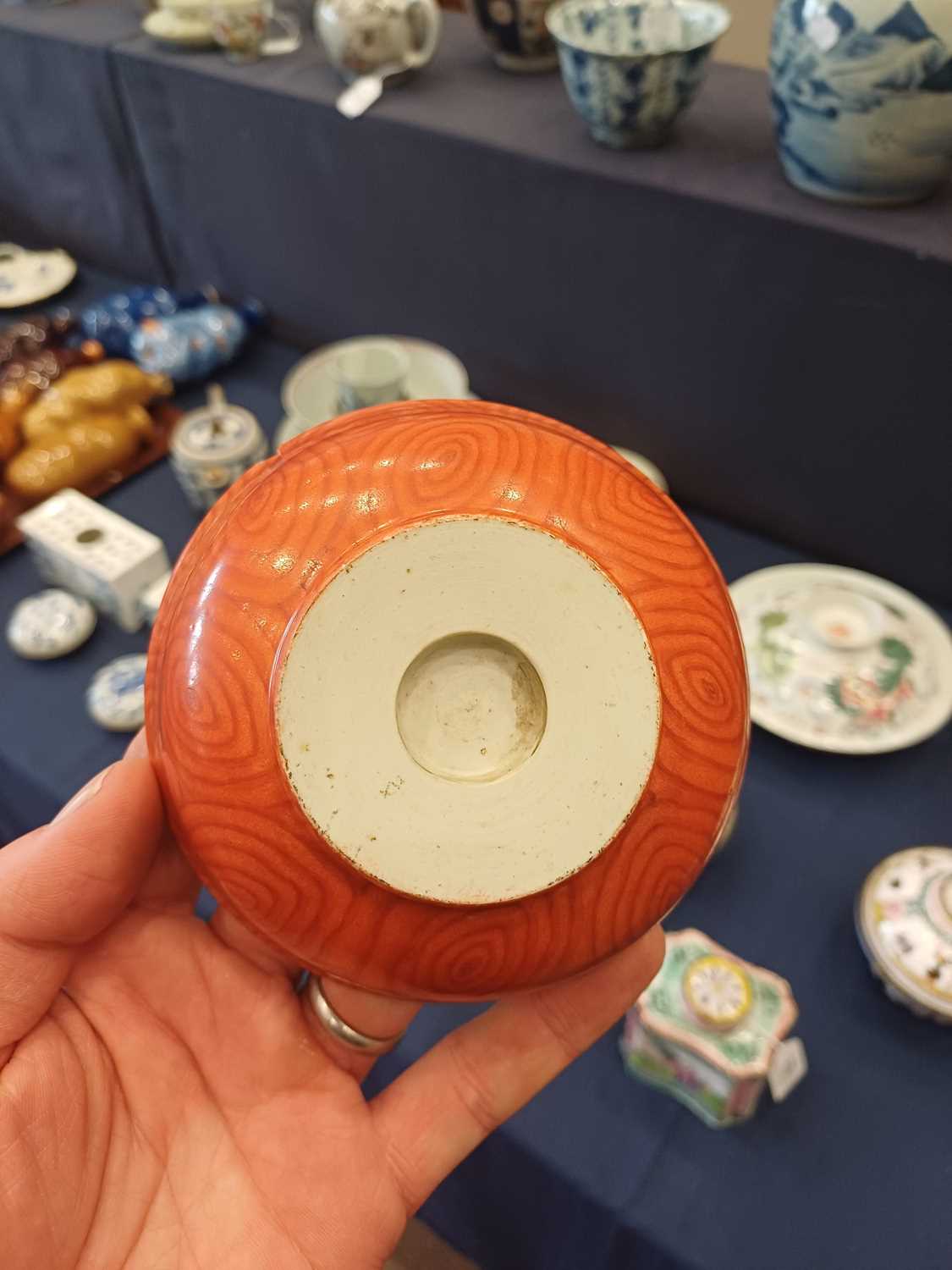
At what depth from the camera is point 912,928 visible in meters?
0.86

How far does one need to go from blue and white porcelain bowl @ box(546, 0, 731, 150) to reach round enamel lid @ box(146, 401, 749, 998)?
0.76m

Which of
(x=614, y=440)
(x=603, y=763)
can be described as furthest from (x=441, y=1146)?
(x=614, y=440)

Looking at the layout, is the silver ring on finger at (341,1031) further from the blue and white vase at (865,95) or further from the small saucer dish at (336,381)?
the blue and white vase at (865,95)

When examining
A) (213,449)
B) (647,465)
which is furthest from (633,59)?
(213,449)

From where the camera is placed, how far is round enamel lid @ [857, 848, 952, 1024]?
0.84 meters

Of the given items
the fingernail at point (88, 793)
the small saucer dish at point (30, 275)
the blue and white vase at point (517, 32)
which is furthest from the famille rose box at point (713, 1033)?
the small saucer dish at point (30, 275)

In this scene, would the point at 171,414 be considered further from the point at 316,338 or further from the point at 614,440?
the point at 614,440

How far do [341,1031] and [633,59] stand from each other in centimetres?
106

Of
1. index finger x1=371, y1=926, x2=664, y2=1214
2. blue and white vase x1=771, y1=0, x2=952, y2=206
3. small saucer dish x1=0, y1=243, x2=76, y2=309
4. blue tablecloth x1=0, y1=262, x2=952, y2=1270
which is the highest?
blue and white vase x1=771, y1=0, x2=952, y2=206

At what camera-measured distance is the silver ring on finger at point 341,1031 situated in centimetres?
79

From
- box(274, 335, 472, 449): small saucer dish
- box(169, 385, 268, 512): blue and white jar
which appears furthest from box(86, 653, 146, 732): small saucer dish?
box(274, 335, 472, 449): small saucer dish

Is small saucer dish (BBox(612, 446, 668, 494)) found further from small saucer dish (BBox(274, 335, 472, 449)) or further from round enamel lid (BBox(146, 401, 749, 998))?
round enamel lid (BBox(146, 401, 749, 998))

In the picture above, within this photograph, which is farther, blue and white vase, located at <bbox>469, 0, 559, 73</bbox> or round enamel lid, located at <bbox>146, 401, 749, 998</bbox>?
blue and white vase, located at <bbox>469, 0, 559, 73</bbox>

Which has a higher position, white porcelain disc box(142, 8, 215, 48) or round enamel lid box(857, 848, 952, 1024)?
white porcelain disc box(142, 8, 215, 48)
